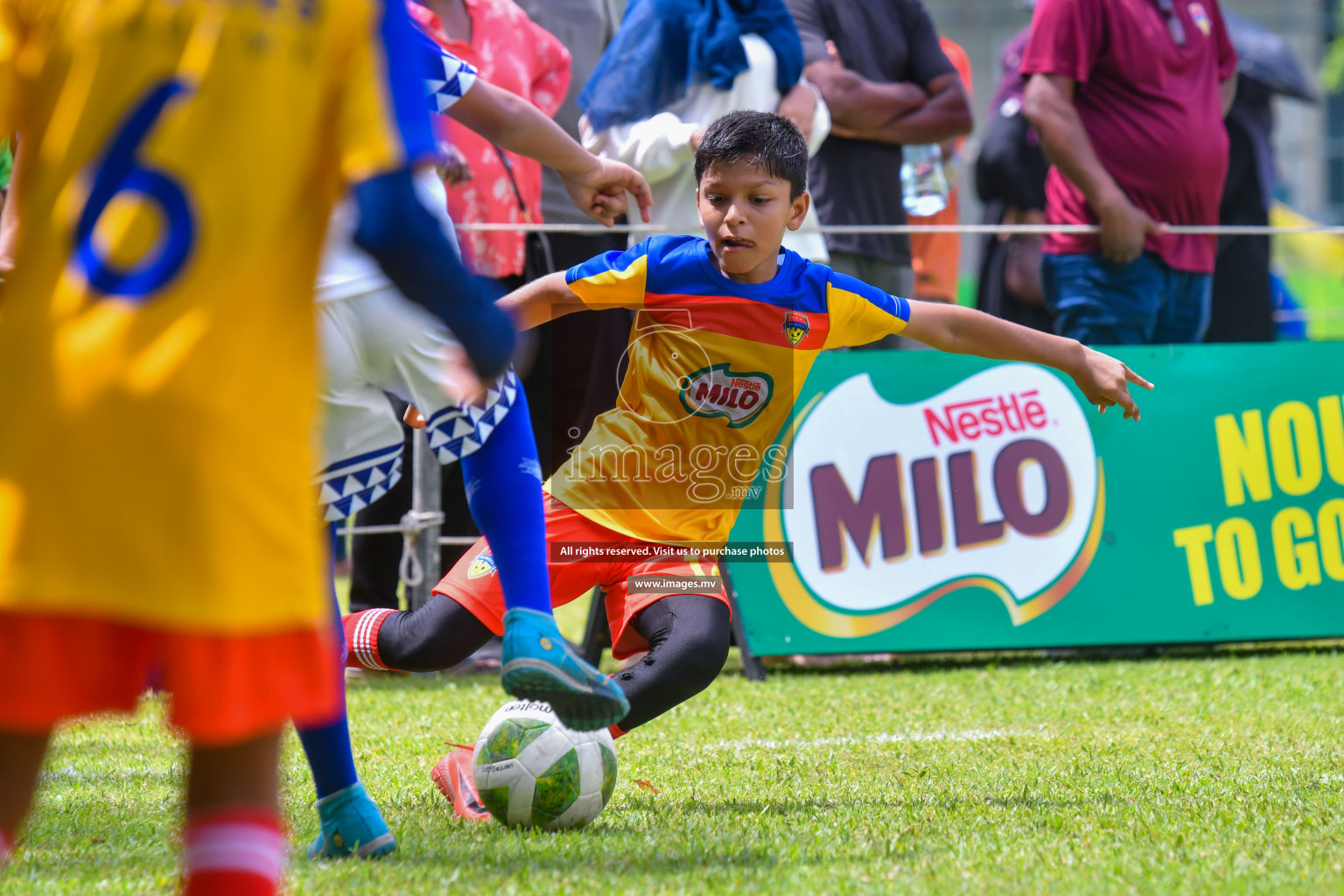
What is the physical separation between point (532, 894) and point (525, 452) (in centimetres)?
78

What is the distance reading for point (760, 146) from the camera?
13.0ft

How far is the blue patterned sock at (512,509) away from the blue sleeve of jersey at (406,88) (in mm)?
890

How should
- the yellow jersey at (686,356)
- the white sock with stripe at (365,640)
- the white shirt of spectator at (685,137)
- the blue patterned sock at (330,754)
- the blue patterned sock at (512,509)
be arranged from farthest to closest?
the white shirt of spectator at (685,137), the yellow jersey at (686,356), the white sock with stripe at (365,640), the blue patterned sock at (330,754), the blue patterned sock at (512,509)

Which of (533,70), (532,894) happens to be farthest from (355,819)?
(533,70)

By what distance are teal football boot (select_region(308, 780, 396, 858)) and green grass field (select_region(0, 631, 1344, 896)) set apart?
0.20ft

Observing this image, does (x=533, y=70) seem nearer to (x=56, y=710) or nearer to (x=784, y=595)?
(x=784, y=595)

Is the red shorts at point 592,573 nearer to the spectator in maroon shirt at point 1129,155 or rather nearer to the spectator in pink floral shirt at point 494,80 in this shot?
the spectator in pink floral shirt at point 494,80

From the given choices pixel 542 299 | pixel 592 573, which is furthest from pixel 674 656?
pixel 542 299

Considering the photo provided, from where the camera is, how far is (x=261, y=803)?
6.09 feet

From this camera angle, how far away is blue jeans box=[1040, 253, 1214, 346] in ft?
20.0

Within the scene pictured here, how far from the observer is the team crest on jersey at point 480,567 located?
359 cm

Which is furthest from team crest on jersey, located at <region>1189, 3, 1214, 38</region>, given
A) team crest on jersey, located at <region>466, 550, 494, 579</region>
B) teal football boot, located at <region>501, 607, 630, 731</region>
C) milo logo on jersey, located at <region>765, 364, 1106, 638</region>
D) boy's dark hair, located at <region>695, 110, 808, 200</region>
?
teal football boot, located at <region>501, 607, 630, 731</region>

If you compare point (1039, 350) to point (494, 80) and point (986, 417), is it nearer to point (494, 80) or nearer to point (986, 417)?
point (986, 417)

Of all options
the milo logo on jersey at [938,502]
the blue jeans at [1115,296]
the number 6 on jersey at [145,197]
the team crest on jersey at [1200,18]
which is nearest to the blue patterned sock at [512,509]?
the number 6 on jersey at [145,197]
